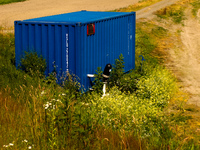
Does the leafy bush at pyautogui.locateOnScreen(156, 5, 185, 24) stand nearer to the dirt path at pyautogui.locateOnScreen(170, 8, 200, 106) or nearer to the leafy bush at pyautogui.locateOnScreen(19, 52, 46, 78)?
the dirt path at pyautogui.locateOnScreen(170, 8, 200, 106)

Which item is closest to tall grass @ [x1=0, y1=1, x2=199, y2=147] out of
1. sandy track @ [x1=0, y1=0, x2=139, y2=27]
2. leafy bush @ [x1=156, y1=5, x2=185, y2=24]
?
leafy bush @ [x1=156, y1=5, x2=185, y2=24]

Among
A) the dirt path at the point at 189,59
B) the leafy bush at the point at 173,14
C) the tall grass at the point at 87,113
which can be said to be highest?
the leafy bush at the point at 173,14

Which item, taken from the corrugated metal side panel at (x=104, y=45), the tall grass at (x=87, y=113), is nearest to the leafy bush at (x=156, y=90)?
the tall grass at (x=87, y=113)

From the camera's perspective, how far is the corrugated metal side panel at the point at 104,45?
11281 millimetres

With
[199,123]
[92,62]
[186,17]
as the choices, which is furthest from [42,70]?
[186,17]

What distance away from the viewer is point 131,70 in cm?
1445

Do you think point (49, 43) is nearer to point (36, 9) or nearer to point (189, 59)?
point (189, 59)

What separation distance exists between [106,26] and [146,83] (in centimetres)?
247

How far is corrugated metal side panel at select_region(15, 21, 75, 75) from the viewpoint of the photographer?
1130cm

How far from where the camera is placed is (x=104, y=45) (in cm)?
1283

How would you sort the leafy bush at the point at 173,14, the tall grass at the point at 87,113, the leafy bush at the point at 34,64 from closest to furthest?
the tall grass at the point at 87,113, the leafy bush at the point at 34,64, the leafy bush at the point at 173,14

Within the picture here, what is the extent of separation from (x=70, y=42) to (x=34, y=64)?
57.3 inches

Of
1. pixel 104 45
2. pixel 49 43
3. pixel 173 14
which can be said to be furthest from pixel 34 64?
pixel 173 14

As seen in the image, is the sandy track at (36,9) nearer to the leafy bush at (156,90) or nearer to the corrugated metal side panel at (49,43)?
the corrugated metal side panel at (49,43)
